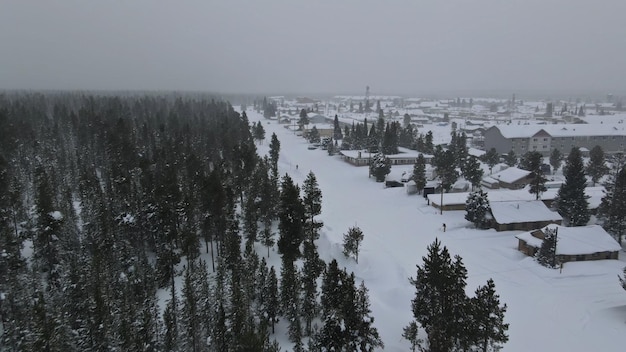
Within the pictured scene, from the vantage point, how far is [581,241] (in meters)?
35.8

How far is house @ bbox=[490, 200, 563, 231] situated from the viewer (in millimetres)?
42875

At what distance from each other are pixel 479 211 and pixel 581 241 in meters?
9.41

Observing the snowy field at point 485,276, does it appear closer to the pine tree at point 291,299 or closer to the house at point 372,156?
the pine tree at point 291,299

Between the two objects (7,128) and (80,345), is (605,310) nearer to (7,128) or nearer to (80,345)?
(80,345)

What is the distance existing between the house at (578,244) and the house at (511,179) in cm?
2407

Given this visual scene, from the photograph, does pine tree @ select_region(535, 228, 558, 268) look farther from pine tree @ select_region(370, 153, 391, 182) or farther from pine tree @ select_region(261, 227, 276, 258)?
pine tree @ select_region(370, 153, 391, 182)

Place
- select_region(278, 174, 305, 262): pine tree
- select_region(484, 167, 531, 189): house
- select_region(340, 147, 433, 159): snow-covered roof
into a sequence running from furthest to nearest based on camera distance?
select_region(340, 147, 433, 159): snow-covered roof < select_region(484, 167, 531, 189): house < select_region(278, 174, 305, 262): pine tree

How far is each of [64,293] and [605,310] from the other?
36.5 metres

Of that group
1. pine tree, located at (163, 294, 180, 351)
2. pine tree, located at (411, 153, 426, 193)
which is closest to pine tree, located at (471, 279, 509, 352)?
pine tree, located at (163, 294, 180, 351)

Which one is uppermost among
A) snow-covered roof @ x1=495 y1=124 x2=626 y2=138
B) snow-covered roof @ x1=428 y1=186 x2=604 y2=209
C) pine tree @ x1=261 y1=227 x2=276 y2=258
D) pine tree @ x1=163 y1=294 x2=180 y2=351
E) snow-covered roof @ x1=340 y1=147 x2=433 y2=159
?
snow-covered roof @ x1=495 y1=124 x2=626 y2=138

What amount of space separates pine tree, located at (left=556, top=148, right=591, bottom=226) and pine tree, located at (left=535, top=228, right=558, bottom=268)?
34.8 ft

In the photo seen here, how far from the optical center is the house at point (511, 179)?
60.6 m

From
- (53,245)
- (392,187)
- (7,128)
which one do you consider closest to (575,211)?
(392,187)

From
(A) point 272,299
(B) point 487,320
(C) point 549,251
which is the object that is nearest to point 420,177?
(C) point 549,251
